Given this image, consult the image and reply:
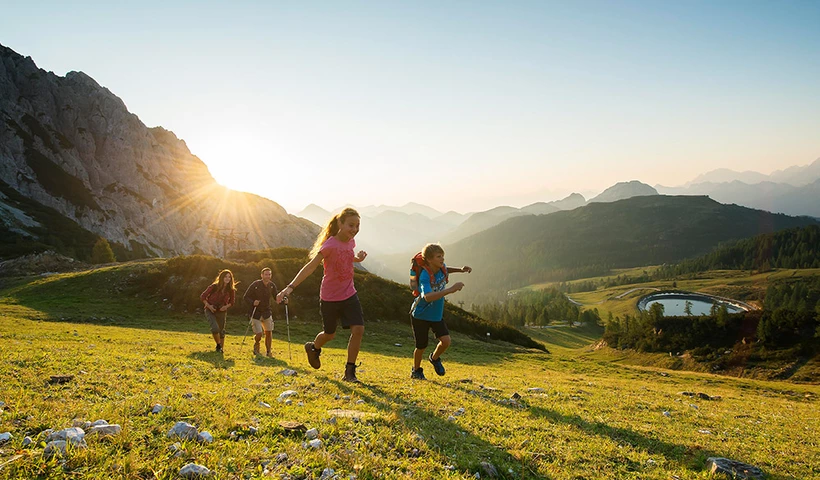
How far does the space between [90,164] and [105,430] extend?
199 m

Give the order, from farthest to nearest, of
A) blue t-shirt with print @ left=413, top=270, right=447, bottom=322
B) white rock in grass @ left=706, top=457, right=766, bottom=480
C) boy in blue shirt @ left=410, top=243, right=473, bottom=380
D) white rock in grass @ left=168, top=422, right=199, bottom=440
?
1. blue t-shirt with print @ left=413, top=270, right=447, bottom=322
2. boy in blue shirt @ left=410, top=243, right=473, bottom=380
3. white rock in grass @ left=706, top=457, right=766, bottom=480
4. white rock in grass @ left=168, top=422, right=199, bottom=440

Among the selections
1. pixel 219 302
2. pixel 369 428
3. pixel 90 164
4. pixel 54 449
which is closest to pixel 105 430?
pixel 54 449

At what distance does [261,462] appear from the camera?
183 inches

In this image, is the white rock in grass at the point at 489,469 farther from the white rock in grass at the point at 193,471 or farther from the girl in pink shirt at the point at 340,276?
the girl in pink shirt at the point at 340,276

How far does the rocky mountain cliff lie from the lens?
135500 millimetres

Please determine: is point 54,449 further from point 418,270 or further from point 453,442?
point 418,270

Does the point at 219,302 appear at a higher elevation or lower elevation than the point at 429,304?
lower

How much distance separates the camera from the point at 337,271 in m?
9.98

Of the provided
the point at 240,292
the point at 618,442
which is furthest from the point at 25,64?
the point at 618,442

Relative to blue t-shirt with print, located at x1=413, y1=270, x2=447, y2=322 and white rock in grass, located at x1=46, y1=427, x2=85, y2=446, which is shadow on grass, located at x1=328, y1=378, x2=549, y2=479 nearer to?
blue t-shirt with print, located at x1=413, y1=270, x2=447, y2=322

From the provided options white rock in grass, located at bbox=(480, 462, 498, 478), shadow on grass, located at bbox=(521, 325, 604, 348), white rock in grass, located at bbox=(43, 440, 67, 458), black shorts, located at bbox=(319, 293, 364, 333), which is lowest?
shadow on grass, located at bbox=(521, 325, 604, 348)

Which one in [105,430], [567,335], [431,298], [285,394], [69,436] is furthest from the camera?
[567,335]

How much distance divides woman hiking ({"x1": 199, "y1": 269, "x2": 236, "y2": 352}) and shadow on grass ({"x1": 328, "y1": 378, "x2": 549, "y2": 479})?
1147 cm

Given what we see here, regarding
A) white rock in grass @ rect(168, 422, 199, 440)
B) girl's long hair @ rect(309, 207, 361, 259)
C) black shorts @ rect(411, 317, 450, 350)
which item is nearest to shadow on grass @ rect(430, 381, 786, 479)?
black shorts @ rect(411, 317, 450, 350)
